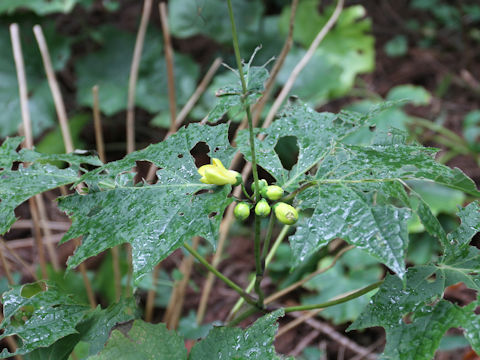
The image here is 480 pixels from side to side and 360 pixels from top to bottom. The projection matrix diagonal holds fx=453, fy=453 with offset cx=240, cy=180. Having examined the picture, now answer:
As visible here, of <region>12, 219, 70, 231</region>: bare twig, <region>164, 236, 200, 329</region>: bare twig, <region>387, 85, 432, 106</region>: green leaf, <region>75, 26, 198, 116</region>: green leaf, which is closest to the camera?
<region>164, 236, 200, 329</region>: bare twig

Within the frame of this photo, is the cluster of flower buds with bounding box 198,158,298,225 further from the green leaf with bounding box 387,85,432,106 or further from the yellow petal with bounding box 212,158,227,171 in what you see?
the green leaf with bounding box 387,85,432,106

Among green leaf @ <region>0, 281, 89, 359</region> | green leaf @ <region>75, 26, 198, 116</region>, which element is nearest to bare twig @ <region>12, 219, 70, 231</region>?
green leaf @ <region>75, 26, 198, 116</region>

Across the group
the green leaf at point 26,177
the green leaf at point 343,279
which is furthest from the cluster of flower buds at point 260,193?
the green leaf at point 343,279

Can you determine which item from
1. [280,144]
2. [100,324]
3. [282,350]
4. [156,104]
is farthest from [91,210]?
[156,104]

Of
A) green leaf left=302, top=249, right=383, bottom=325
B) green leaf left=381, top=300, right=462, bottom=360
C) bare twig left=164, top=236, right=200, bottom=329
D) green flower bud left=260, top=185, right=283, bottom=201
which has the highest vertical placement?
green flower bud left=260, top=185, right=283, bottom=201

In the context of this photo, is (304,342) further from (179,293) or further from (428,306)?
(428,306)

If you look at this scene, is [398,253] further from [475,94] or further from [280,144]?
[475,94]

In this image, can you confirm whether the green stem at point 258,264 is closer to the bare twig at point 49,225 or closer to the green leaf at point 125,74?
the bare twig at point 49,225

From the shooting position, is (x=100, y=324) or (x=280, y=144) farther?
(x=280, y=144)
